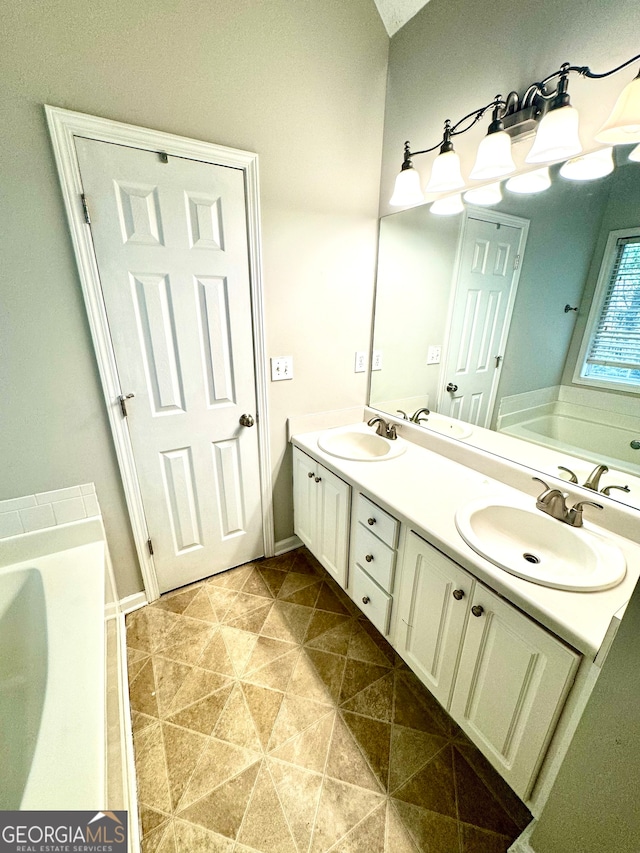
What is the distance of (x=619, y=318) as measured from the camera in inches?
41.1

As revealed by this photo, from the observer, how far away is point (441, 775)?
3.72ft

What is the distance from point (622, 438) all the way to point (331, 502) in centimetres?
111

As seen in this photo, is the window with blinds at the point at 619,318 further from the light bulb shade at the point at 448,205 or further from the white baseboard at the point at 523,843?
the white baseboard at the point at 523,843

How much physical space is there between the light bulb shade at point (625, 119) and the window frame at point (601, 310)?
24cm

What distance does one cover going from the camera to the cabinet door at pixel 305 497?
176 centimetres

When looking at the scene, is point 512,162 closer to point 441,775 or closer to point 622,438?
point 622,438

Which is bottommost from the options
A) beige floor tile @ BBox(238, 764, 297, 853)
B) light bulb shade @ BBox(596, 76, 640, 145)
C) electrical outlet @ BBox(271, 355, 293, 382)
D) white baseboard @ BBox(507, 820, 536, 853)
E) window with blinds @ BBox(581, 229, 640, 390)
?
beige floor tile @ BBox(238, 764, 297, 853)

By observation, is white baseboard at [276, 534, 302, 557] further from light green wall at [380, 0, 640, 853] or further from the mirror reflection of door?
light green wall at [380, 0, 640, 853]

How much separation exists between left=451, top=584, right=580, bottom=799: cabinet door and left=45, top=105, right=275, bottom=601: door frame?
1.26 metres

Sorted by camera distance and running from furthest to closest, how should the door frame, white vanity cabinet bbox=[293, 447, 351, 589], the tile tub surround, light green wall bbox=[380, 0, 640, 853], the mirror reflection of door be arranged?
1. white vanity cabinet bbox=[293, 447, 351, 589]
2. the mirror reflection of door
3. the door frame
4. the tile tub surround
5. light green wall bbox=[380, 0, 640, 853]

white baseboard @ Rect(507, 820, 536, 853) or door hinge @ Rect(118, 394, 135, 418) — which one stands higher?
door hinge @ Rect(118, 394, 135, 418)

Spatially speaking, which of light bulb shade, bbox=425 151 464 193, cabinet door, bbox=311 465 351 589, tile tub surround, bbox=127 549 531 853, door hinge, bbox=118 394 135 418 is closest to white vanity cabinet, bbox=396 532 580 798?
tile tub surround, bbox=127 549 531 853

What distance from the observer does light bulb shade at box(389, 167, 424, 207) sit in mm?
1494

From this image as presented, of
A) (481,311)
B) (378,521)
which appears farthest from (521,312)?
(378,521)
